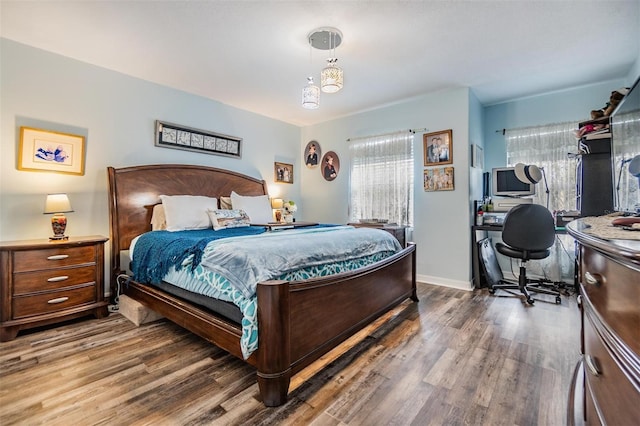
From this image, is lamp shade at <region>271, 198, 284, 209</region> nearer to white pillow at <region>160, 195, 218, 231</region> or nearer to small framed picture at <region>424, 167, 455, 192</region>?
white pillow at <region>160, 195, 218, 231</region>

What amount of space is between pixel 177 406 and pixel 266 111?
3981 millimetres

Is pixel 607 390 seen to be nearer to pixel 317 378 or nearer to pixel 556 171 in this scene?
pixel 317 378

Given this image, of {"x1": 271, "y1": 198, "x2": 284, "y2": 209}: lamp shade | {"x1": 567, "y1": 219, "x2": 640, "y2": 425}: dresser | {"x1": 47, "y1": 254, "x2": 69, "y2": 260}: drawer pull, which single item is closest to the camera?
{"x1": 567, "y1": 219, "x2": 640, "y2": 425}: dresser

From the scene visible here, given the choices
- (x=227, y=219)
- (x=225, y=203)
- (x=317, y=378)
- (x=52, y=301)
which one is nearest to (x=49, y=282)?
(x=52, y=301)

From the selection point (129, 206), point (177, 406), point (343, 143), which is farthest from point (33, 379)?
point (343, 143)

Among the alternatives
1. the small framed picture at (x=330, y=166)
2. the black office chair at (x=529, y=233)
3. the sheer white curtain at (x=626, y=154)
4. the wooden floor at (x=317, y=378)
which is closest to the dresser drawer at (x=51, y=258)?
the wooden floor at (x=317, y=378)

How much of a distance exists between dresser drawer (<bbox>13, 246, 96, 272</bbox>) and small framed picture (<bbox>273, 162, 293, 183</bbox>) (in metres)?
2.81

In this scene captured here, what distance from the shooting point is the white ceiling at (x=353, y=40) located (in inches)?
85.8

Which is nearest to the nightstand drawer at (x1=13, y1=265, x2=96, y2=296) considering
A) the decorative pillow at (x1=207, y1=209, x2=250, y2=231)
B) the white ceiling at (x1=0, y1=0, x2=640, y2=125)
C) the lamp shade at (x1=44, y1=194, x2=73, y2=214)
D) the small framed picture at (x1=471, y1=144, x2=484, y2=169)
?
the lamp shade at (x1=44, y1=194, x2=73, y2=214)

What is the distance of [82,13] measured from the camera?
224 cm

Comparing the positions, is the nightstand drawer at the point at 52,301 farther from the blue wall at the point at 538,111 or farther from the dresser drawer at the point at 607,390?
the blue wall at the point at 538,111

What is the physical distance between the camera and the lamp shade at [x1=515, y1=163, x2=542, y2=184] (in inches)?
Result: 140

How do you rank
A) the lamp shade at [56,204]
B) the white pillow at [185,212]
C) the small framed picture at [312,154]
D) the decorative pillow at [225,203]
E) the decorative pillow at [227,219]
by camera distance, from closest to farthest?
the lamp shade at [56,204] → the white pillow at [185,212] → the decorative pillow at [227,219] → the decorative pillow at [225,203] → the small framed picture at [312,154]

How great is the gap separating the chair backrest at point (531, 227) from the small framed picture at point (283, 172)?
10.9 feet
